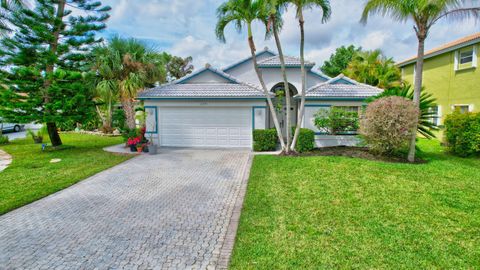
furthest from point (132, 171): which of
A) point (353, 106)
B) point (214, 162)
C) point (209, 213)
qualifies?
point (353, 106)

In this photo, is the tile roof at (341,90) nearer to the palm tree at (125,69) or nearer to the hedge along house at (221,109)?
the hedge along house at (221,109)

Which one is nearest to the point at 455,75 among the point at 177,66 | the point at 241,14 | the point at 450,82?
the point at 450,82

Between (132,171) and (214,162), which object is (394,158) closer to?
(214,162)

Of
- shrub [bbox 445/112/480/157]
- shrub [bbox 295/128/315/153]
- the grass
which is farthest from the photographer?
shrub [bbox 295/128/315/153]

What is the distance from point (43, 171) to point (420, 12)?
14.9 metres

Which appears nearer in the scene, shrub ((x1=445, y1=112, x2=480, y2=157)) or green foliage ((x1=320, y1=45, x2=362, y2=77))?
shrub ((x1=445, y1=112, x2=480, y2=157))

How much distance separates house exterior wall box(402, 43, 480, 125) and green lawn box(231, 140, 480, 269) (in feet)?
28.2

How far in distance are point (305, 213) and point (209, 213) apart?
6.98 feet

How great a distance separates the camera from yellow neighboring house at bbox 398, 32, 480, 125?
46.4 ft

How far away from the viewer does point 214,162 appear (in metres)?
10.3

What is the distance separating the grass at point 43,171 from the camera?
667 cm

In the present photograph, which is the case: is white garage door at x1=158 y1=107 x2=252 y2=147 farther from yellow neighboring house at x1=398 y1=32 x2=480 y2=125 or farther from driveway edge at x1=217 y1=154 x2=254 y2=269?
yellow neighboring house at x1=398 y1=32 x2=480 y2=125

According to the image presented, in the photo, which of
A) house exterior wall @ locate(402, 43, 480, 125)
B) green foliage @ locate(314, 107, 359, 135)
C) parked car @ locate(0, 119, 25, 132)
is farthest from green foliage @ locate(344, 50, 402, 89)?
parked car @ locate(0, 119, 25, 132)

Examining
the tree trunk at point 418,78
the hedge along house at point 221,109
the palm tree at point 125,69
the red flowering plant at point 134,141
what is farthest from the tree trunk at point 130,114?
the tree trunk at point 418,78
